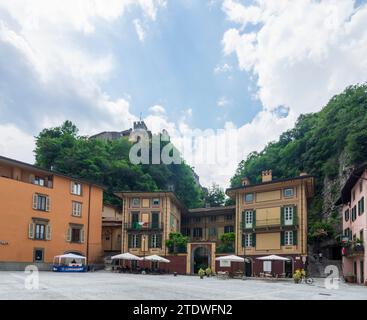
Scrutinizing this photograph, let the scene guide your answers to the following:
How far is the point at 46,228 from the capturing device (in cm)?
4819

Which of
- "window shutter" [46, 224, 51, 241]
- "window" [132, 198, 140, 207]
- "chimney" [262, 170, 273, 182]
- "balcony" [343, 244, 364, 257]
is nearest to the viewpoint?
"balcony" [343, 244, 364, 257]

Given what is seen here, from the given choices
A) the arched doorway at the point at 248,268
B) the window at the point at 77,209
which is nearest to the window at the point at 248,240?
the arched doorway at the point at 248,268

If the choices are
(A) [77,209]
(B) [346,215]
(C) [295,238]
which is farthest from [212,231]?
(B) [346,215]

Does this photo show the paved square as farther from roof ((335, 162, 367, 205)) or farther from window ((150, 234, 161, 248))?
window ((150, 234, 161, 248))

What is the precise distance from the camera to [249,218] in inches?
1874

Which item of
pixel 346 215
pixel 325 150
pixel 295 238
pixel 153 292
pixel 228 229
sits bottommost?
pixel 153 292

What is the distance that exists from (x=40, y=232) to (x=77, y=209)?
583 cm

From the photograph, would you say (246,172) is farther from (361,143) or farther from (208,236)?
(361,143)

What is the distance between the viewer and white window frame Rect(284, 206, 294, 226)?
4459 cm

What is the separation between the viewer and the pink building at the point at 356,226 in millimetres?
32938

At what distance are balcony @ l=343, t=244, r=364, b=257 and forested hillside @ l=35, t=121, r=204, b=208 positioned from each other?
34.8m

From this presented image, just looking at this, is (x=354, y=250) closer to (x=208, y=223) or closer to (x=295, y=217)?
(x=295, y=217)

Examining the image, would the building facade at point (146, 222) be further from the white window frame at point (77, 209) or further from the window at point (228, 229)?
the window at point (228, 229)

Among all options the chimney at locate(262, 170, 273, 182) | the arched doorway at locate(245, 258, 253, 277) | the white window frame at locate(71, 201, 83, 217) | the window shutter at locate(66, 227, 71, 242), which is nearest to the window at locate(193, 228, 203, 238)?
the arched doorway at locate(245, 258, 253, 277)
